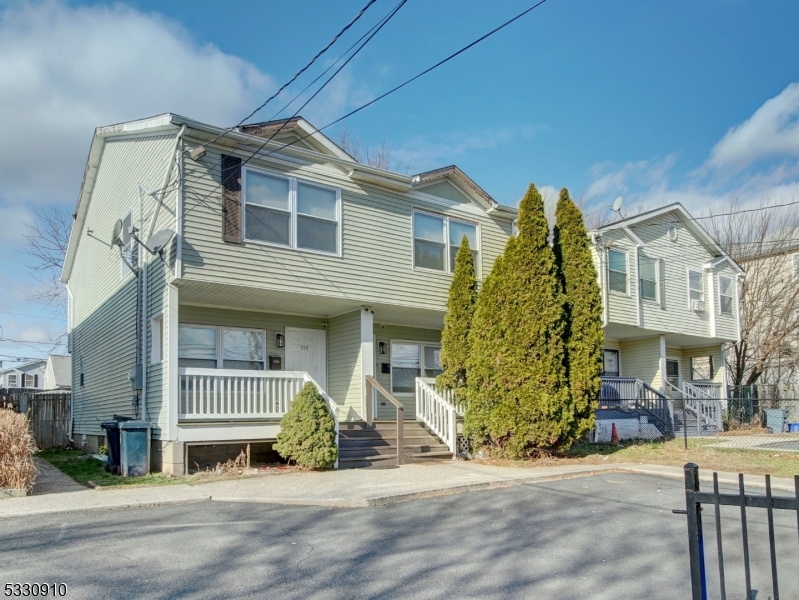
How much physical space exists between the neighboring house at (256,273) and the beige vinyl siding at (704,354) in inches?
491

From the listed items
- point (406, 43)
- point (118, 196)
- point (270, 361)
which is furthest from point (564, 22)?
point (118, 196)

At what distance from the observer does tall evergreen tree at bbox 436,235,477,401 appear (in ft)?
44.6

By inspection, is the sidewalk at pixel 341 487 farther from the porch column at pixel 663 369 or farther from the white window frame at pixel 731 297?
the white window frame at pixel 731 297

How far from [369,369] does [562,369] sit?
155 inches

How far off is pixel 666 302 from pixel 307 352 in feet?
42.2

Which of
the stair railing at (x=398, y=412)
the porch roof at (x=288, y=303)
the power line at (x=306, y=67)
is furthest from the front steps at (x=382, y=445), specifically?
the power line at (x=306, y=67)

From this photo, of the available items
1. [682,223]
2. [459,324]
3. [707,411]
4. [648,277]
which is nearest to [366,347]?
[459,324]

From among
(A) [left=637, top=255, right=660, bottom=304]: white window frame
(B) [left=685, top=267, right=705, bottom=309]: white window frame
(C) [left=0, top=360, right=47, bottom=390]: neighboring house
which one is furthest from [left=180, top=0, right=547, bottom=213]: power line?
(C) [left=0, top=360, right=47, bottom=390]: neighboring house

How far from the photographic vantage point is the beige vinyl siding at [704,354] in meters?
24.6

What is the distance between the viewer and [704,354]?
2494cm

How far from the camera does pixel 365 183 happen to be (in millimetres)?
13969

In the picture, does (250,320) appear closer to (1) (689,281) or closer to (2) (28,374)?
(1) (689,281)

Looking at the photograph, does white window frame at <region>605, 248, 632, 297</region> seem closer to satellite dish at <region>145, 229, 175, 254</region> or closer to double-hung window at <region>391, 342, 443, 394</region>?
double-hung window at <region>391, 342, 443, 394</region>

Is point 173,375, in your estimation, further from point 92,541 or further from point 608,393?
point 608,393
